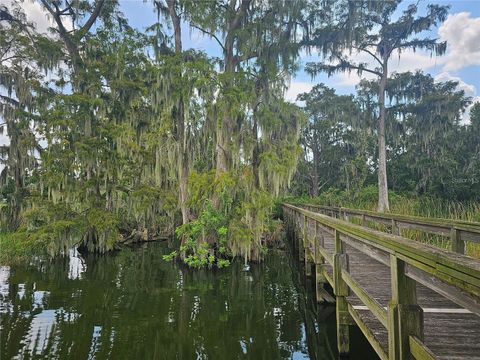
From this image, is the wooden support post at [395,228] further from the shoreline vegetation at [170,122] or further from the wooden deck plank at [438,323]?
the shoreline vegetation at [170,122]

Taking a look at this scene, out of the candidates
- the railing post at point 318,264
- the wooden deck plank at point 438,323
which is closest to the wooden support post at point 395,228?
the railing post at point 318,264

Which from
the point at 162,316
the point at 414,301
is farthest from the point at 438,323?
the point at 162,316

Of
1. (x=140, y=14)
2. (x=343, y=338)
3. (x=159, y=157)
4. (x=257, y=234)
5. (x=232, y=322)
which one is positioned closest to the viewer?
(x=343, y=338)

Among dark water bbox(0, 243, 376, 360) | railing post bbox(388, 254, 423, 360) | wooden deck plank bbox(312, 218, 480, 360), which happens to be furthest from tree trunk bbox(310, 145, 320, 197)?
railing post bbox(388, 254, 423, 360)

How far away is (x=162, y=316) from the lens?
277 inches

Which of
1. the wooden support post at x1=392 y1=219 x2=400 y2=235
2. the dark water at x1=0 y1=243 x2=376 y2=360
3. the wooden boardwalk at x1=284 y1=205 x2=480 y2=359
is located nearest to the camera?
the wooden boardwalk at x1=284 y1=205 x2=480 y2=359

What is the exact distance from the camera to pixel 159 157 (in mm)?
14383

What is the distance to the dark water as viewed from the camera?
544 cm

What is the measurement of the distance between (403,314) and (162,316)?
18.8 feet

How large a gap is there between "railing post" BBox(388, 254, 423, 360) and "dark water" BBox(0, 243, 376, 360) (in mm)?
2720

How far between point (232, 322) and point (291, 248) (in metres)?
10.2

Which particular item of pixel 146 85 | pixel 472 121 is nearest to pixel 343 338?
pixel 146 85

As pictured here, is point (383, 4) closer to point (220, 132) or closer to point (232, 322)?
point (220, 132)

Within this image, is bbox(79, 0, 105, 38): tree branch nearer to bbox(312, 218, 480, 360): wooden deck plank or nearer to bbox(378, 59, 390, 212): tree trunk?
bbox(312, 218, 480, 360): wooden deck plank
